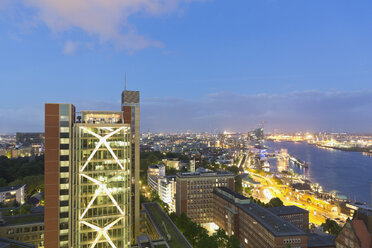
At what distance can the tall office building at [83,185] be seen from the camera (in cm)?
2028

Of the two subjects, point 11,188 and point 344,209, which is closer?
point 11,188

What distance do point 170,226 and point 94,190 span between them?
15612mm

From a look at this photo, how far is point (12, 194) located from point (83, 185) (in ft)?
122

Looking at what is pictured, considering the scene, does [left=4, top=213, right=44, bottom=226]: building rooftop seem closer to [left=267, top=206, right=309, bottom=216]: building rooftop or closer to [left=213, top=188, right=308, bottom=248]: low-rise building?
[left=213, top=188, right=308, bottom=248]: low-rise building

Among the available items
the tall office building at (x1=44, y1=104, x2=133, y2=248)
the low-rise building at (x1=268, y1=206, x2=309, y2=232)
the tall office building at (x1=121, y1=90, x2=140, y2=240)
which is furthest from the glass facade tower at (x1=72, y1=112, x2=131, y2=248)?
the low-rise building at (x1=268, y1=206, x2=309, y2=232)

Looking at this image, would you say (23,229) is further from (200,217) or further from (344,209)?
(344,209)

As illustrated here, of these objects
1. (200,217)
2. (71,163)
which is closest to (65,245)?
(71,163)

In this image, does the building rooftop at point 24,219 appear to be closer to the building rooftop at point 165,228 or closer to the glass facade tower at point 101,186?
the glass facade tower at point 101,186

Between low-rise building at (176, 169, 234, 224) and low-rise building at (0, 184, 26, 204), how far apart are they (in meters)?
34.0

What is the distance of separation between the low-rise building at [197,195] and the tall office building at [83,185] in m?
23.9

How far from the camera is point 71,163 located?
20.9 metres

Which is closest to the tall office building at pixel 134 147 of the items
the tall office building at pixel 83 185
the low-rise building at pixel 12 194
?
the tall office building at pixel 83 185

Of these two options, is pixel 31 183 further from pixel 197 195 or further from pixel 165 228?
pixel 165 228

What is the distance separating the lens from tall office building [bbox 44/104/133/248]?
20.3m
